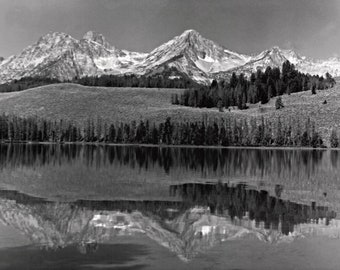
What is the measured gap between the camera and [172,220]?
2495 cm

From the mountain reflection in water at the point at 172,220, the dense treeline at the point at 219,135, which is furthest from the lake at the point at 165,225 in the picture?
the dense treeline at the point at 219,135

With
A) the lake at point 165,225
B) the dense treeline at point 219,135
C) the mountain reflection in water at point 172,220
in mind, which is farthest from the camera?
the dense treeline at point 219,135

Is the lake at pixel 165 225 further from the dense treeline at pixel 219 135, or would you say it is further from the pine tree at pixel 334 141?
the pine tree at pixel 334 141

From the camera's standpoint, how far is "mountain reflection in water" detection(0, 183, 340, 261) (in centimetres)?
2061

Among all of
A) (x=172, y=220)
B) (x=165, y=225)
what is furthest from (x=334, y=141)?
(x=165, y=225)

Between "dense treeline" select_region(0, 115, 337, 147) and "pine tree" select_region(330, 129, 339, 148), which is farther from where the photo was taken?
"dense treeline" select_region(0, 115, 337, 147)

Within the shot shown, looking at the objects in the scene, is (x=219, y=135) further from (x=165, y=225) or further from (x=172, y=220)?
(x=165, y=225)

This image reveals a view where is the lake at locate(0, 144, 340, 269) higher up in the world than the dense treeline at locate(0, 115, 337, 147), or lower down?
lower down

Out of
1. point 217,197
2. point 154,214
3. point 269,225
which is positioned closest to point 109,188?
point 217,197

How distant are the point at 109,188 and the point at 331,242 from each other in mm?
20441

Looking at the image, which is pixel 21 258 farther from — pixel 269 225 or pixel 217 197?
pixel 217 197

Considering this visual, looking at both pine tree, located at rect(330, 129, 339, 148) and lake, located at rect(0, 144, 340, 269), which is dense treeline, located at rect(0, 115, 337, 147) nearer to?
pine tree, located at rect(330, 129, 339, 148)

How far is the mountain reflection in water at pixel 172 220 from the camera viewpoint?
67.6 ft

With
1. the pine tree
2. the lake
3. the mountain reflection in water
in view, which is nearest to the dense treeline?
the pine tree
